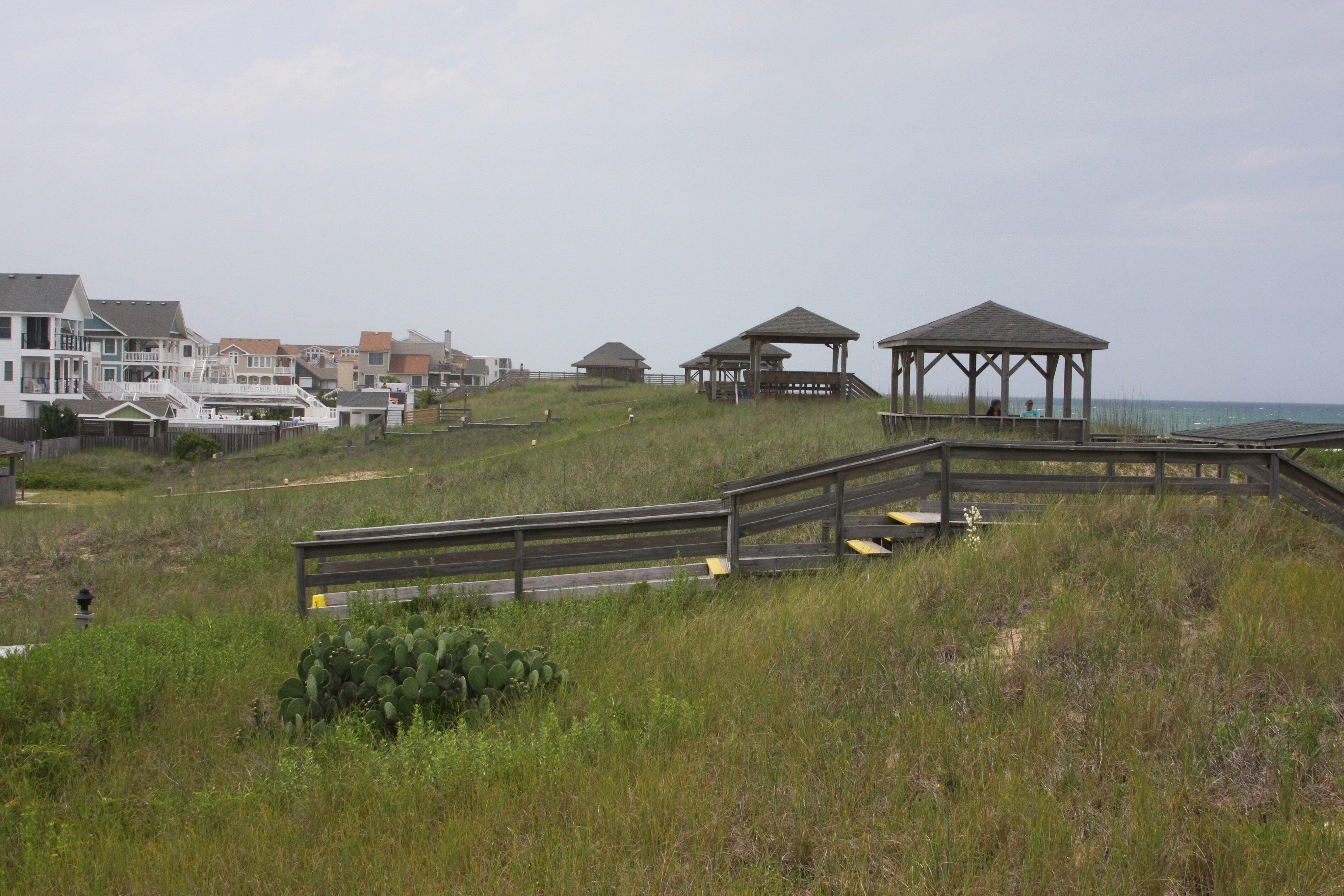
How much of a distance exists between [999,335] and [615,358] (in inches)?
2195

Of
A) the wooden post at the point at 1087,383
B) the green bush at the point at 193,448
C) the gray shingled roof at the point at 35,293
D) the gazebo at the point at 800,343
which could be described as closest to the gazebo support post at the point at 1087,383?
the wooden post at the point at 1087,383

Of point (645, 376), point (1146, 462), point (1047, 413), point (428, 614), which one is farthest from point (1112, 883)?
point (645, 376)

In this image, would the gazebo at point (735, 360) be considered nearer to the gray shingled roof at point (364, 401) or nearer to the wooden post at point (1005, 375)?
the wooden post at point (1005, 375)

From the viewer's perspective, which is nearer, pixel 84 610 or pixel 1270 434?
pixel 84 610

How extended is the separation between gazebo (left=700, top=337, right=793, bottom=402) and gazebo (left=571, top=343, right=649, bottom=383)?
1646 centimetres

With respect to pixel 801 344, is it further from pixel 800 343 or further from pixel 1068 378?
pixel 1068 378

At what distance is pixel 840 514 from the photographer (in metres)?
8.63

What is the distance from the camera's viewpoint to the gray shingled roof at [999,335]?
22.0 m

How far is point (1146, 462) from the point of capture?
9219 mm

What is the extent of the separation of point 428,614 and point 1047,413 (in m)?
20.4

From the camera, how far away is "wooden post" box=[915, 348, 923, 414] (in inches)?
904

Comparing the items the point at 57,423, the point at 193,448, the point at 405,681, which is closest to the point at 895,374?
the point at 405,681

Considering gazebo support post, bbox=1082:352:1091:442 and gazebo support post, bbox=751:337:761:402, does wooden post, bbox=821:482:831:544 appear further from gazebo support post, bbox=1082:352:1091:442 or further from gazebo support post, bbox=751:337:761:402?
gazebo support post, bbox=751:337:761:402

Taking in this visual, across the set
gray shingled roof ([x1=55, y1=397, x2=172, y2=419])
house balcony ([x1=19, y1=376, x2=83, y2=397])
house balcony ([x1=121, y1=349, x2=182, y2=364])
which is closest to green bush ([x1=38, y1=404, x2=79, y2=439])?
gray shingled roof ([x1=55, y1=397, x2=172, y2=419])
